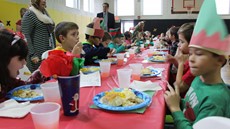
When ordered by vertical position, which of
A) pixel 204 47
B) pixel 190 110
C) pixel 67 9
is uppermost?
pixel 67 9

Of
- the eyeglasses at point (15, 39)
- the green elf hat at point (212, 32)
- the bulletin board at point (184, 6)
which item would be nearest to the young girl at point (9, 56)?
the eyeglasses at point (15, 39)

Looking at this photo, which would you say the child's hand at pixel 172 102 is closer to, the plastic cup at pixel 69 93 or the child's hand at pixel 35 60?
the plastic cup at pixel 69 93

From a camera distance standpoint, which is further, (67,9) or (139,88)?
(67,9)

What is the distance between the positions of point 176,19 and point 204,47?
9.58 m

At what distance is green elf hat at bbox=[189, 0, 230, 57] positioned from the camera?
0.97 meters

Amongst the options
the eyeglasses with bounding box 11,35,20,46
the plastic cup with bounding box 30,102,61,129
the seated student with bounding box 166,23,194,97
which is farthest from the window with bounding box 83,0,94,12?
the plastic cup with bounding box 30,102,61,129

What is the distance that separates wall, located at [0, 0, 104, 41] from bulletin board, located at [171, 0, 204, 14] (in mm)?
3546

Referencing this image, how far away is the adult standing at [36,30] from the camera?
2475 millimetres

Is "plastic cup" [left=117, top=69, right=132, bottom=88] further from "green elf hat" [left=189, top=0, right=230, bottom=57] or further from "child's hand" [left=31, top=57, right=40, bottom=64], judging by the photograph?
"child's hand" [left=31, top=57, right=40, bottom=64]

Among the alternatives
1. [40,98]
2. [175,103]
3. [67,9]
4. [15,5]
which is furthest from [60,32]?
[67,9]

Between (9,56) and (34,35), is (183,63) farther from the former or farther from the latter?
(34,35)

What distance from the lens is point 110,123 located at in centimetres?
81

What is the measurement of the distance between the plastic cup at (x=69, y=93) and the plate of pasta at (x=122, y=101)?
13 centimetres

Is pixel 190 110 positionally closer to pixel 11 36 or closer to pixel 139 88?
pixel 139 88
